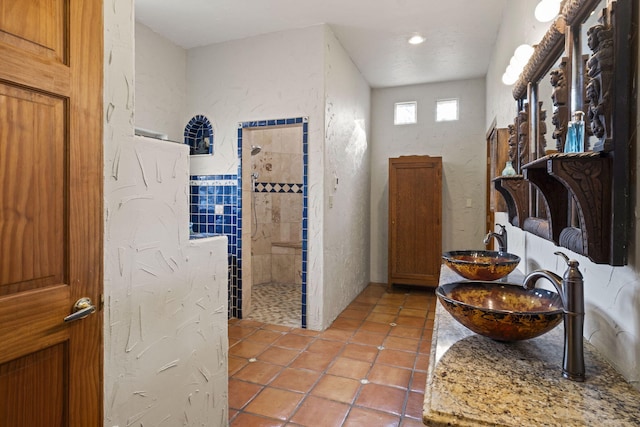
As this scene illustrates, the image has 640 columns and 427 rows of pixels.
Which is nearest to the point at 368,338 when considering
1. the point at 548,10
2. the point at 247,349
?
the point at 247,349

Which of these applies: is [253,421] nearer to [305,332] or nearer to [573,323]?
[305,332]

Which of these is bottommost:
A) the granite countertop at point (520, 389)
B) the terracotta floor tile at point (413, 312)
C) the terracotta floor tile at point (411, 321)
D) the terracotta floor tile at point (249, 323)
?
the terracotta floor tile at point (249, 323)

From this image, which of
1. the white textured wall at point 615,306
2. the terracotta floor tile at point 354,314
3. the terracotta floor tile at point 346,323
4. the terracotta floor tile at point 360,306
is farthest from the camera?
the terracotta floor tile at point 360,306

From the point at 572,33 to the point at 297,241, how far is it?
4304 mm

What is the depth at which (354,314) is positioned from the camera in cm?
368

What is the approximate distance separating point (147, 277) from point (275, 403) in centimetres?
124

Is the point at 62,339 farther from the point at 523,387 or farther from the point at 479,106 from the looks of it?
the point at 479,106

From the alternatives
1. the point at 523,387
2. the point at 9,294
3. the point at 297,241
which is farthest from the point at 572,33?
the point at 297,241

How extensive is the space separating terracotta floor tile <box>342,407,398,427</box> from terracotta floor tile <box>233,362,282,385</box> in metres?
0.65

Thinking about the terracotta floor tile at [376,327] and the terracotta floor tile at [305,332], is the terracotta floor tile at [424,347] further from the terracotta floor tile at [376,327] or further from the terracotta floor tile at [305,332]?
the terracotta floor tile at [305,332]

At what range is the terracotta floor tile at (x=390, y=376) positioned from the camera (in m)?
2.30

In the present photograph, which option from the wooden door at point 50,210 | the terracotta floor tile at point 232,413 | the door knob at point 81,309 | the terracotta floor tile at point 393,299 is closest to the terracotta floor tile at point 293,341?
the terracotta floor tile at point 232,413

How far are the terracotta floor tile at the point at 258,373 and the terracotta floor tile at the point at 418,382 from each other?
3.06 feet

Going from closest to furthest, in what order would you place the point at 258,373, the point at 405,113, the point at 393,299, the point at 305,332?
the point at 258,373 → the point at 305,332 → the point at 393,299 → the point at 405,113
